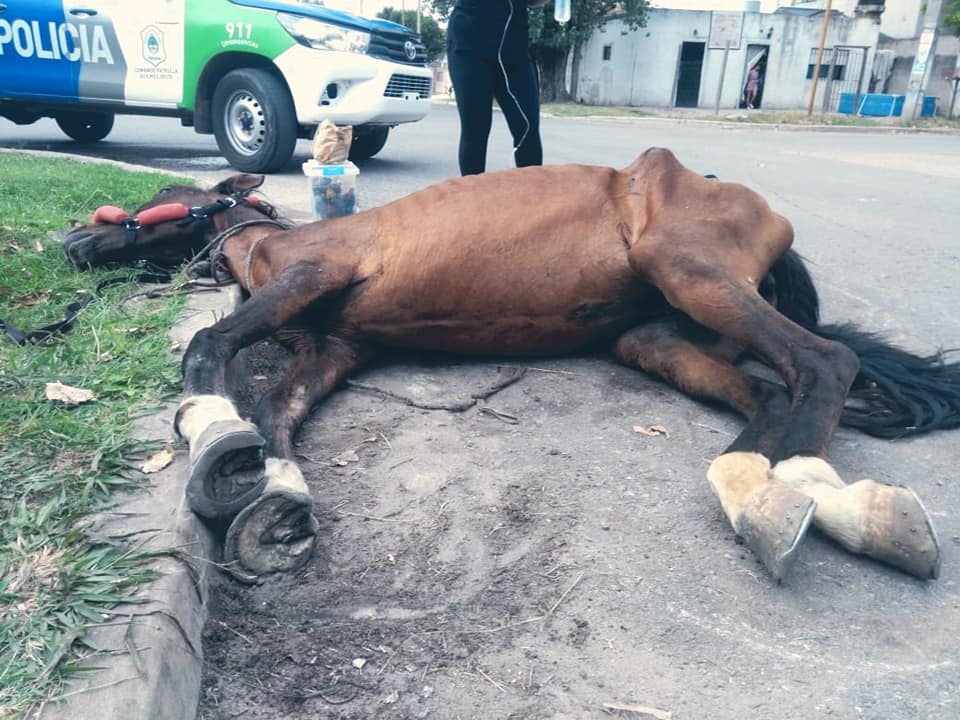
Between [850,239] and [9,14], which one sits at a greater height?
[9,14]

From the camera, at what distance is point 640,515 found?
2299 mm

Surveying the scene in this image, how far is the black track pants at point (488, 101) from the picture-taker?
14.9 feet

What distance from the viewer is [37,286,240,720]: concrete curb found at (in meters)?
1.41

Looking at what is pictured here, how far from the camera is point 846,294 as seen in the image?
4.43 m

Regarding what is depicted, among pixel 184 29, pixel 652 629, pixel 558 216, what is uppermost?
pixel 184 29

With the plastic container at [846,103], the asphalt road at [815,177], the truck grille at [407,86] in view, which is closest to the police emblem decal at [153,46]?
the asphalt road at [815,177]

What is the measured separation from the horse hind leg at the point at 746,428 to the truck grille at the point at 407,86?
5414mm

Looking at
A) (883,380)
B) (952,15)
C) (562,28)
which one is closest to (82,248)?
(883,380)

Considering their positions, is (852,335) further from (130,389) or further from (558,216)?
(130,389)

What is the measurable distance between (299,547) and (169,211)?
7.09ft

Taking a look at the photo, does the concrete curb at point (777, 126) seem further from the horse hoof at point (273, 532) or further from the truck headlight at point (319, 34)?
the horse hoof at point (273, 532)

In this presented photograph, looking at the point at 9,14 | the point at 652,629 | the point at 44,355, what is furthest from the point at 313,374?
the point at 9,14

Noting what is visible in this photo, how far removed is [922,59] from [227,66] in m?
20.5

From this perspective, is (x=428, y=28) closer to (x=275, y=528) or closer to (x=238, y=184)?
(x=238, y=184)
